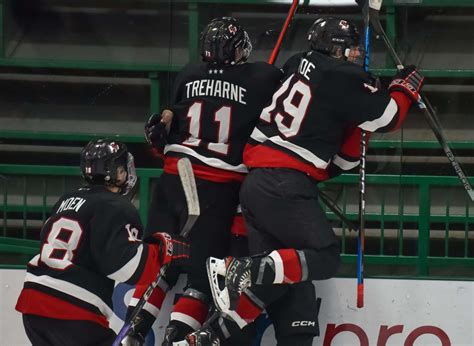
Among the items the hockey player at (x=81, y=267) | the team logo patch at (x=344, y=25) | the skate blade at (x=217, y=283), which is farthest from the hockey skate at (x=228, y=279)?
the team logo patch at (x=344, y=25)

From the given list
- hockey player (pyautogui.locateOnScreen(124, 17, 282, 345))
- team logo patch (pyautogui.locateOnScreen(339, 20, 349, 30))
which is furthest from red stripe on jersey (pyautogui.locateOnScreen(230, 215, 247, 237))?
team logo patch (pyautogui.locateOnScreen(339, 20, 349, 30))

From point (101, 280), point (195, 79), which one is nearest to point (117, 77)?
point (195, 79)

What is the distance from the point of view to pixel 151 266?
367 centimetres

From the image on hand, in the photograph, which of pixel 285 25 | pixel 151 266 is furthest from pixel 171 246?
pixel 285 25

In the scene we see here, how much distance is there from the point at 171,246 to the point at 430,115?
109cm

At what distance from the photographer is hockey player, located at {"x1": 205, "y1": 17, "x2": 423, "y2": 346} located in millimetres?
3676

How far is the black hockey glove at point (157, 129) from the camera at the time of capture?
396 centimetres

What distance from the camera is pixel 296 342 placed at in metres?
3.77

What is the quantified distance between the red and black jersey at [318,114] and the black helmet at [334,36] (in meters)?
0.04

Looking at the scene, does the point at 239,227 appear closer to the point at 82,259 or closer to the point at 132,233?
the point at 132,233

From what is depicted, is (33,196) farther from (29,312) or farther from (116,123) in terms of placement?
(29,312)

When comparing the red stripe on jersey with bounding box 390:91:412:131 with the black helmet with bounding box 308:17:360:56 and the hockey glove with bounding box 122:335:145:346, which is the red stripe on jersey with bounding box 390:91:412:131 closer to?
the black helmet with bounding box 308:17:360:56

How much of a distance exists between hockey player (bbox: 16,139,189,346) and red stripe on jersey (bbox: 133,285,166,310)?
0.34 m

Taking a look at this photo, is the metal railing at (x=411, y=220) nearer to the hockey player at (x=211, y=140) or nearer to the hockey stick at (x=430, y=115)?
the hockey stick at (x=430, y=115)
